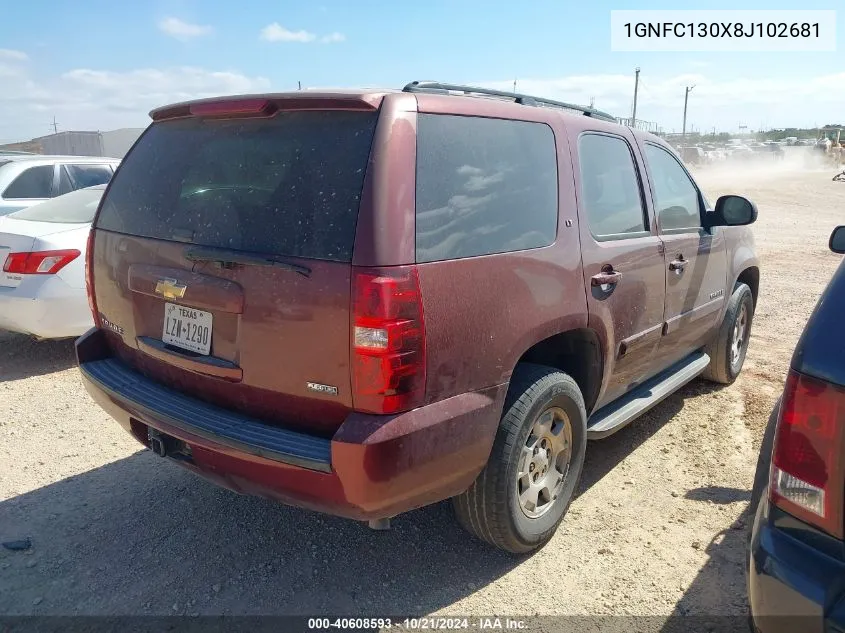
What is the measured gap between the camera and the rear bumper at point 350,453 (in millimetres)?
2215

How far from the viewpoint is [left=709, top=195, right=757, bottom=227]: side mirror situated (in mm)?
4215

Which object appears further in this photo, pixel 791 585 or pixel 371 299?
pixel 371 299

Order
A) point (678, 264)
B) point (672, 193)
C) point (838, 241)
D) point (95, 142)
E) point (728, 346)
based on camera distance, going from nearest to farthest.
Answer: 1. point (838, 241)
2. point (678, 264)
3. point (672, 193)
4. point (728, 346)
5. point (95, 142)

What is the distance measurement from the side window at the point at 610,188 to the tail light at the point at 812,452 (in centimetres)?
153

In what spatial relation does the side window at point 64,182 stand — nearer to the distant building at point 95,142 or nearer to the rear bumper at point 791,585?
the rear bumper at point 791,585

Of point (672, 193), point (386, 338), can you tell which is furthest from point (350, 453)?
point (672, 193)

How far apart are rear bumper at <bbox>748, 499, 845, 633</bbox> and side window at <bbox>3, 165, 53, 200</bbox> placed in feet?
29.8

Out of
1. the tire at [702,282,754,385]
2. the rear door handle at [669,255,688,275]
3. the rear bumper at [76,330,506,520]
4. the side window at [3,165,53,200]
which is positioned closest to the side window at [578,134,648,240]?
the rear door handle at [669,255,688,275]

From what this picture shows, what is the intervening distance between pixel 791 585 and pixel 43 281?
210 inches

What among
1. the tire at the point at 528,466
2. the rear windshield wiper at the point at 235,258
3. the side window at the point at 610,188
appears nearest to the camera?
the rear windshield wiper at the point at 235,258

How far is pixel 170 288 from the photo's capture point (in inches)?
103

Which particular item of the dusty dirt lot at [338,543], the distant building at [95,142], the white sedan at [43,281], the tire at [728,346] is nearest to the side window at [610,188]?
the dusty dirt lot at [338,543]

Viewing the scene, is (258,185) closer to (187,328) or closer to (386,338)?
(187,328)

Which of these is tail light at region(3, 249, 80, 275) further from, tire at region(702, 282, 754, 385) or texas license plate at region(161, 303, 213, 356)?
tire at region(702, 282, 754, 385)
